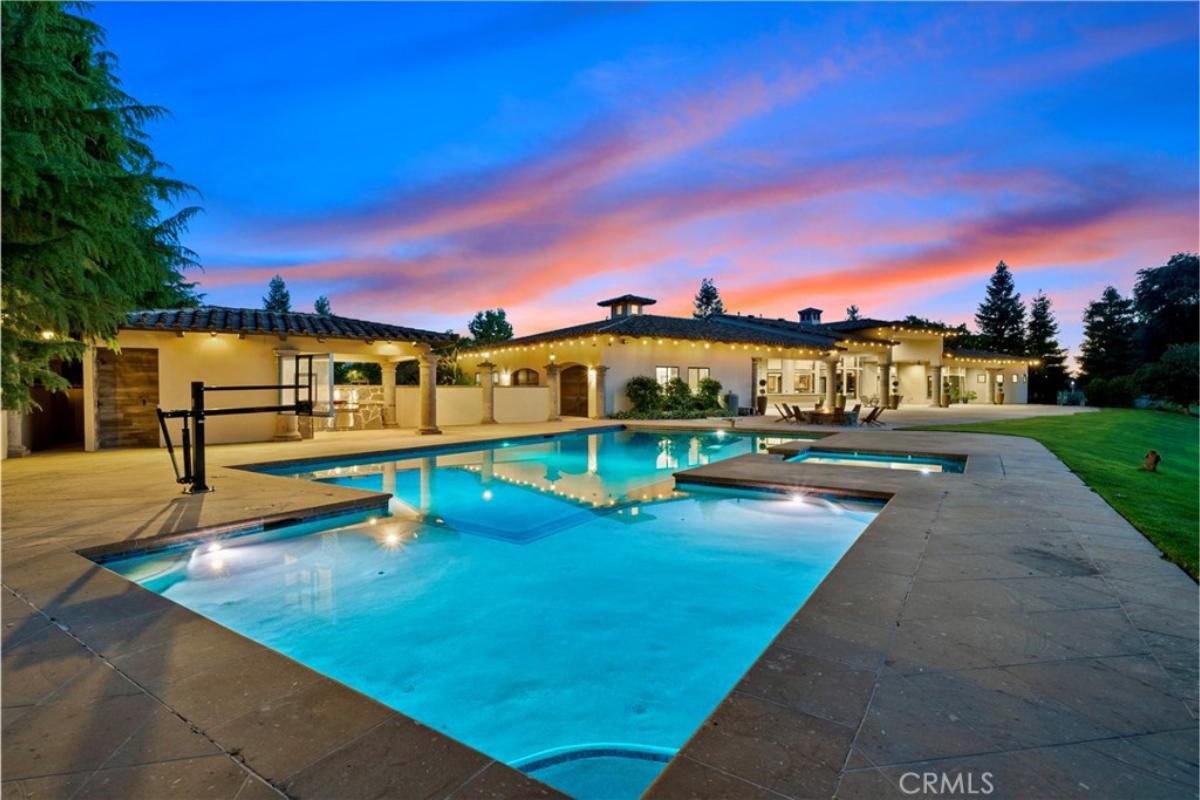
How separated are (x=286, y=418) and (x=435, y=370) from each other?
4256 millimetres

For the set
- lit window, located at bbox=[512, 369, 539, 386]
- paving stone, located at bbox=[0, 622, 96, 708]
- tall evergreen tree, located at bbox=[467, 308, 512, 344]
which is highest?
tall evergreen tree, located at bbox=[467, 308, 512, 344]

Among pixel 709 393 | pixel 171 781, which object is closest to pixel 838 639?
pixel 171 781

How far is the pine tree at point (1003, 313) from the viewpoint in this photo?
174ft

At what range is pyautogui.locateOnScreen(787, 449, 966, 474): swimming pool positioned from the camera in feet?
33.6

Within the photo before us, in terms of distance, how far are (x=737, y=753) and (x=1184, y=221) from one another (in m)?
26.4

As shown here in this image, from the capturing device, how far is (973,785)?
170 centimetres

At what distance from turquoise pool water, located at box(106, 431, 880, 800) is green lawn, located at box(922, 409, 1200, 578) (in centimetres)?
249

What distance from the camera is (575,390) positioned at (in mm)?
21766

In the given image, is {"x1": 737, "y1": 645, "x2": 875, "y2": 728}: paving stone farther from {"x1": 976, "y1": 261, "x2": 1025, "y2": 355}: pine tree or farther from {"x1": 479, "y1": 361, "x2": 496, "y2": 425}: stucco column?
{"x1": 976, "y1": 261, "x2": 1025, "y2": 355}: pine tree

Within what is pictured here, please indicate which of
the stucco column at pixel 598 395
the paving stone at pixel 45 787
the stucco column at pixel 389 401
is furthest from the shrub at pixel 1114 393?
the paving stone at pixel 45 787

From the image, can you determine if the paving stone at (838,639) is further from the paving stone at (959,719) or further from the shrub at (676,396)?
the shrub at (676,396)

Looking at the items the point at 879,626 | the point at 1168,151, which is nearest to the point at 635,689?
the point at 879,626

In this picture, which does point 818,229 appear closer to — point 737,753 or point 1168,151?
point 1168,151

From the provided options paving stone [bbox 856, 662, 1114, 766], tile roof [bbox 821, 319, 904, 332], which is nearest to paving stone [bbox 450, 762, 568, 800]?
paving stone [bbox 856, 662, 1114, 766]
